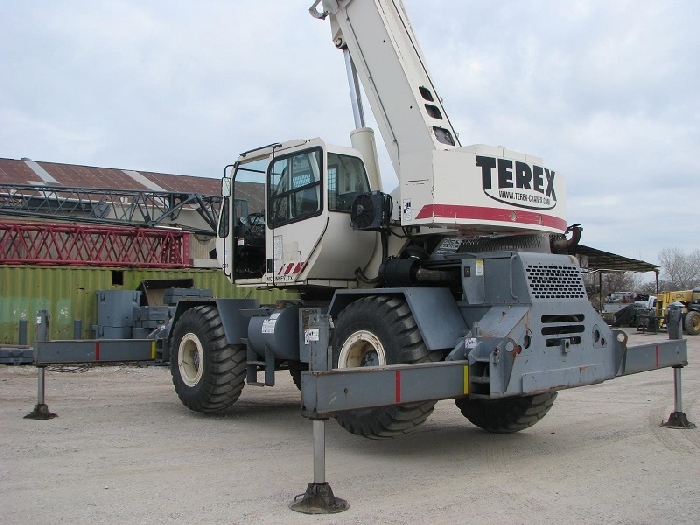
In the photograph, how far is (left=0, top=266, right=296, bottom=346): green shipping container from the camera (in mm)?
19281

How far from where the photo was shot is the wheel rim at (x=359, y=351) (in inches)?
281

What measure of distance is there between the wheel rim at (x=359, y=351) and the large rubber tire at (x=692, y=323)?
26928 millimetres

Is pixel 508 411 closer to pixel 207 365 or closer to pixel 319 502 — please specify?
pixel 319 502

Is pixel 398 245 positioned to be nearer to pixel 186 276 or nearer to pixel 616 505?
pixel 616 505

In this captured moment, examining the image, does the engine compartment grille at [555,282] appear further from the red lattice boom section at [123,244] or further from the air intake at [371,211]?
the red lattice boom section at [123,244]

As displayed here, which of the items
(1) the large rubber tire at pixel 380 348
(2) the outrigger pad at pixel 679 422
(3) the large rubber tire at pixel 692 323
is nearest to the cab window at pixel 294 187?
(1) the large rubber tire at pixel 380 348

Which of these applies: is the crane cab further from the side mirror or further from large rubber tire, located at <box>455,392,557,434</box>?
large rubber tire, located at <box>455,392,557,434</box>

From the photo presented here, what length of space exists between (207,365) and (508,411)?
3.75 m

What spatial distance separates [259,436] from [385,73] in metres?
4.30

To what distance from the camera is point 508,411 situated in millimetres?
8180

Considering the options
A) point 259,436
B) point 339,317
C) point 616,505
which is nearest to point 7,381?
point 259,436

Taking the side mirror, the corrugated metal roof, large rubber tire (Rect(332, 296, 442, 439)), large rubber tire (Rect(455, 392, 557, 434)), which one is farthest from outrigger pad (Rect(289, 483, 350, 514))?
the corrugated metal roof

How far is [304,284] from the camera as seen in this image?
8586mm

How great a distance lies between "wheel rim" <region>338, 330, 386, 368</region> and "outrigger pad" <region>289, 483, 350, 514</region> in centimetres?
192
